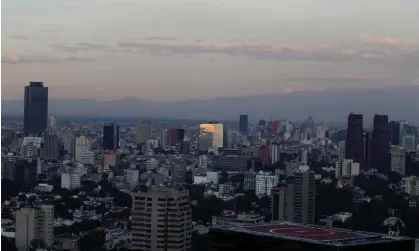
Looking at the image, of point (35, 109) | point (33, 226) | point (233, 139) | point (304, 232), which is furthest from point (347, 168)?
point (304, 232)

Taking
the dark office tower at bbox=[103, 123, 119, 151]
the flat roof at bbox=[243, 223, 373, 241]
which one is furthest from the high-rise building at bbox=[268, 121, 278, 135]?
the flat roof at bbox=[243, 223, 373, 241]

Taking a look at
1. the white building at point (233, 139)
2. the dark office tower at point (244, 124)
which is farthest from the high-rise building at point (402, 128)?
the white building at point (233, 139)

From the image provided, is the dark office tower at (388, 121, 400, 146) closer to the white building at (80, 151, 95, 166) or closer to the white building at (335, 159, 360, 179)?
the white building at (335, 159, 360, 179)

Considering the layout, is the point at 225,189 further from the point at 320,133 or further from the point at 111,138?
the point at 111,138

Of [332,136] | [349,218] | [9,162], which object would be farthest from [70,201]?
[332,136]

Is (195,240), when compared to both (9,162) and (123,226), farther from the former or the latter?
(9,162)

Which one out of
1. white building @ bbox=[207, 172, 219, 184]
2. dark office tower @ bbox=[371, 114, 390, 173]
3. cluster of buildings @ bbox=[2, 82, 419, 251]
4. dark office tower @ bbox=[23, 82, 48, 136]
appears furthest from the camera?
white building @ bbox=[207, 172, 219, 184]
